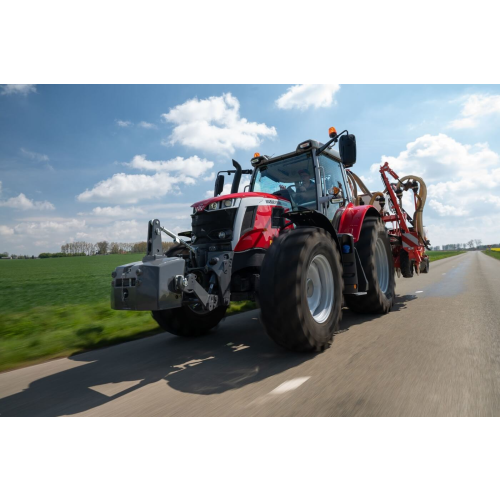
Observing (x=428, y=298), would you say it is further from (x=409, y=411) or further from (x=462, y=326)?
(x=409, y=411)

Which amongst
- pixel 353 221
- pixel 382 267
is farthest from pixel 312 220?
pixel 382 267

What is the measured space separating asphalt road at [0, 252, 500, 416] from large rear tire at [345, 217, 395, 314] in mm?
688

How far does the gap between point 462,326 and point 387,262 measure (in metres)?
1.78

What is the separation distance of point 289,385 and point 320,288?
156 centimetres

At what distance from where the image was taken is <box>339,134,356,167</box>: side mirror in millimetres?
4398

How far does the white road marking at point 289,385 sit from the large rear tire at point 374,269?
257cm

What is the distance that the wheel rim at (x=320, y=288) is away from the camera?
4016 millimetres

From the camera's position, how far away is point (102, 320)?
5.66 metres

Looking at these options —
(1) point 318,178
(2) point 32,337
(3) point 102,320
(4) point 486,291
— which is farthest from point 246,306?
(4) point 486,291

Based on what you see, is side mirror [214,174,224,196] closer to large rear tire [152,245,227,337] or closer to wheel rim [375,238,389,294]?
large rear tire [152,245,227,337]

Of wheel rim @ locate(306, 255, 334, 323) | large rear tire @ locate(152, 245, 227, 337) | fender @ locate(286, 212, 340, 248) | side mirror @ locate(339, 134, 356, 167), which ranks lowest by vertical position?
large rear tire @ locate(152, 245, 227, 337)

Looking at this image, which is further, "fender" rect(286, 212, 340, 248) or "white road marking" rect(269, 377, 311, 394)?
"fender" rect(286, 212, 340, 248)

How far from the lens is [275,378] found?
3025 millimetres

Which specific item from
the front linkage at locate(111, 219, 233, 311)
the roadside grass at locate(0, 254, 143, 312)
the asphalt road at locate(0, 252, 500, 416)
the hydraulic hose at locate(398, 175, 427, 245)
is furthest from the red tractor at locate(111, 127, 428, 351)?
the hydraulic hose at locate(398, 175, 427, 245)
